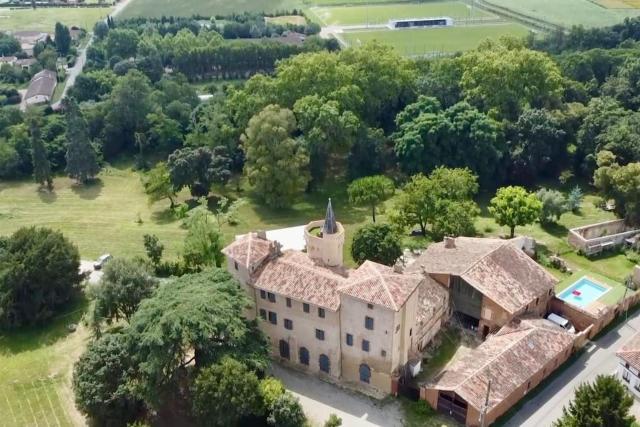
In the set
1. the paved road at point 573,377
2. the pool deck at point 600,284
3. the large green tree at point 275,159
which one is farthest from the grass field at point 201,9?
the paved road at point 573,377

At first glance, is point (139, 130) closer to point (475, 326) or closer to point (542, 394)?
point (475, 326)

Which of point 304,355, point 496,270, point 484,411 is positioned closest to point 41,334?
point 304,355

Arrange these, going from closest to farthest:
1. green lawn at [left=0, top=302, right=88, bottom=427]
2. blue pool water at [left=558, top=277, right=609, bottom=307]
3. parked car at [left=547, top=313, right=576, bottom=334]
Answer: green lawn at [left=0, top=302, right=88, bottom=427]
parked car at [left=547, top=313, right=576, bottom=334]
blue pool water at [left=558, top=277, right=609, bottom=307]

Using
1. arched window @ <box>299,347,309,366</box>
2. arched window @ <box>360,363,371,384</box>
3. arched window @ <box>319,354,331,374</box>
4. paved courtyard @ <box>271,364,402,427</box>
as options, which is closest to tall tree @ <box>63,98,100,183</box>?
paved courtyard @ <box>271,364,402,427</box>

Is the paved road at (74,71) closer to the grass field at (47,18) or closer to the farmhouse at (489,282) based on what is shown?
the grass field at (47,18)

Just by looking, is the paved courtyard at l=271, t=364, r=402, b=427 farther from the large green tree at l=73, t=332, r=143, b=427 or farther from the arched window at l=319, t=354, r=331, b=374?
the large green tree at l=73, t=332, r=143, b=427

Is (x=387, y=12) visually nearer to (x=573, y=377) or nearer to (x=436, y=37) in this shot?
(x=436, y=37)

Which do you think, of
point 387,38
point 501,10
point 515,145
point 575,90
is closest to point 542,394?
point 515,145
